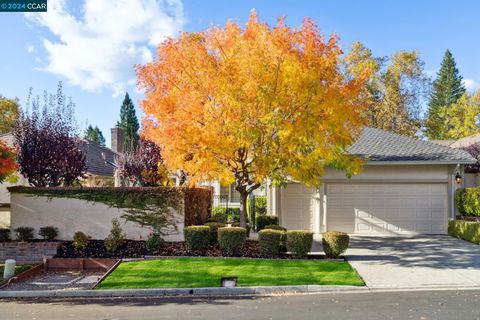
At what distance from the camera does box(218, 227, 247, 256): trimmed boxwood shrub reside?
1413 cm

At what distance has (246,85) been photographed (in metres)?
13.1

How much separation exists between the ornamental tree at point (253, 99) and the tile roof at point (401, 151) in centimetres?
556

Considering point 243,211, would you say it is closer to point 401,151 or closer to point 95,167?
point 401,151

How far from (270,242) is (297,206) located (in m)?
6.55

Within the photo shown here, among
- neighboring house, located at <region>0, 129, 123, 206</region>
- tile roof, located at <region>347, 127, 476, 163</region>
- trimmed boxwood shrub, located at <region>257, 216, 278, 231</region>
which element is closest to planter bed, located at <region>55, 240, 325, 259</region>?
trimmed boxwood shrub, located at <region>257, 216, 278, 231</region>

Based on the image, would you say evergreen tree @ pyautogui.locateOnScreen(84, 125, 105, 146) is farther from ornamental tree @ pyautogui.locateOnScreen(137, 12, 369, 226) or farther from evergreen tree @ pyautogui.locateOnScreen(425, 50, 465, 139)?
ornamental tree @ pyautogui.locateOnScreen(137, 12, 369, 226)

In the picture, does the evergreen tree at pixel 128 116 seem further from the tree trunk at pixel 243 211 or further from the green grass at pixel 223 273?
the green grass at pixel 223 273

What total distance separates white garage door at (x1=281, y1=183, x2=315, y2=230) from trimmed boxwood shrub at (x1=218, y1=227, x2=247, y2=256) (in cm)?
653

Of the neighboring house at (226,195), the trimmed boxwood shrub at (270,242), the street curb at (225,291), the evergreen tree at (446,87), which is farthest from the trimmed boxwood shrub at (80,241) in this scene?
the evergreen tree at (446,87)

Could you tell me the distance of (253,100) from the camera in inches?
529

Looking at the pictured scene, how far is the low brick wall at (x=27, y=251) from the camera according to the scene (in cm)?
1519

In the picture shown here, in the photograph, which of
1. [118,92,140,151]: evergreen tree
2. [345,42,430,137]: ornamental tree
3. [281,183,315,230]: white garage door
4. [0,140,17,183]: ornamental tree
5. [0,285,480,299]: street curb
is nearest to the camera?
[0,285,480,299]: street curb

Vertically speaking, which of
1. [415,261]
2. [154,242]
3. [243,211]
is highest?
[243,211]

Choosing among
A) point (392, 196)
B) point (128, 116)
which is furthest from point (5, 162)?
point (128, 116)
